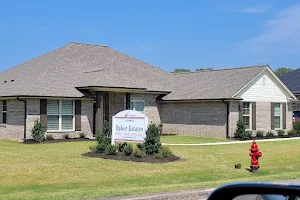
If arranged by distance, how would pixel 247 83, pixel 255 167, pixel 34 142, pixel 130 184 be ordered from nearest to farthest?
pixel 130 184 → pixel 255 167 → pixel 34 142 → pixel 247 83

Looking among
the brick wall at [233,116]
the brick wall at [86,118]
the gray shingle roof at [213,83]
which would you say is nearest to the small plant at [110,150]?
the brick wall at [86,118]

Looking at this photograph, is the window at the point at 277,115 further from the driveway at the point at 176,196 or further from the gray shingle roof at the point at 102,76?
the driveway at the point at 176,196

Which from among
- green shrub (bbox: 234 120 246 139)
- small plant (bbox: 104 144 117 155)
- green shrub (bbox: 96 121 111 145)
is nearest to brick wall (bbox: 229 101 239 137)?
green shrub (bbox: 234 120 246 139)

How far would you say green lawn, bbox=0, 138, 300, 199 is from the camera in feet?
39.8

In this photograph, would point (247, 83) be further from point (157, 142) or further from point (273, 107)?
point (157, 142)

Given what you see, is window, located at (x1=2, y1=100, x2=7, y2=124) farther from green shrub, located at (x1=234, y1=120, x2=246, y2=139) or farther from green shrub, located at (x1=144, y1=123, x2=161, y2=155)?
green shrub, located at (x1=234, y1=120, x2=246, y2=139)

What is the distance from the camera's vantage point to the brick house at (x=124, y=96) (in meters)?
28.9

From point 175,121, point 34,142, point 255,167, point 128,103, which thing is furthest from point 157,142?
point 175,121

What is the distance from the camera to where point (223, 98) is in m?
30.2

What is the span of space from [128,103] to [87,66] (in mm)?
4578

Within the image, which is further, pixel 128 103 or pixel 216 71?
pixel 216 71

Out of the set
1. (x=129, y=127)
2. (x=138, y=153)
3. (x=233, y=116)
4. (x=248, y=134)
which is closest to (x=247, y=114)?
(x=248, y=134)

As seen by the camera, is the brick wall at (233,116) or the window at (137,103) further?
the window at (137,103)

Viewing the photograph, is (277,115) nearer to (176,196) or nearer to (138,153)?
(138,153)
